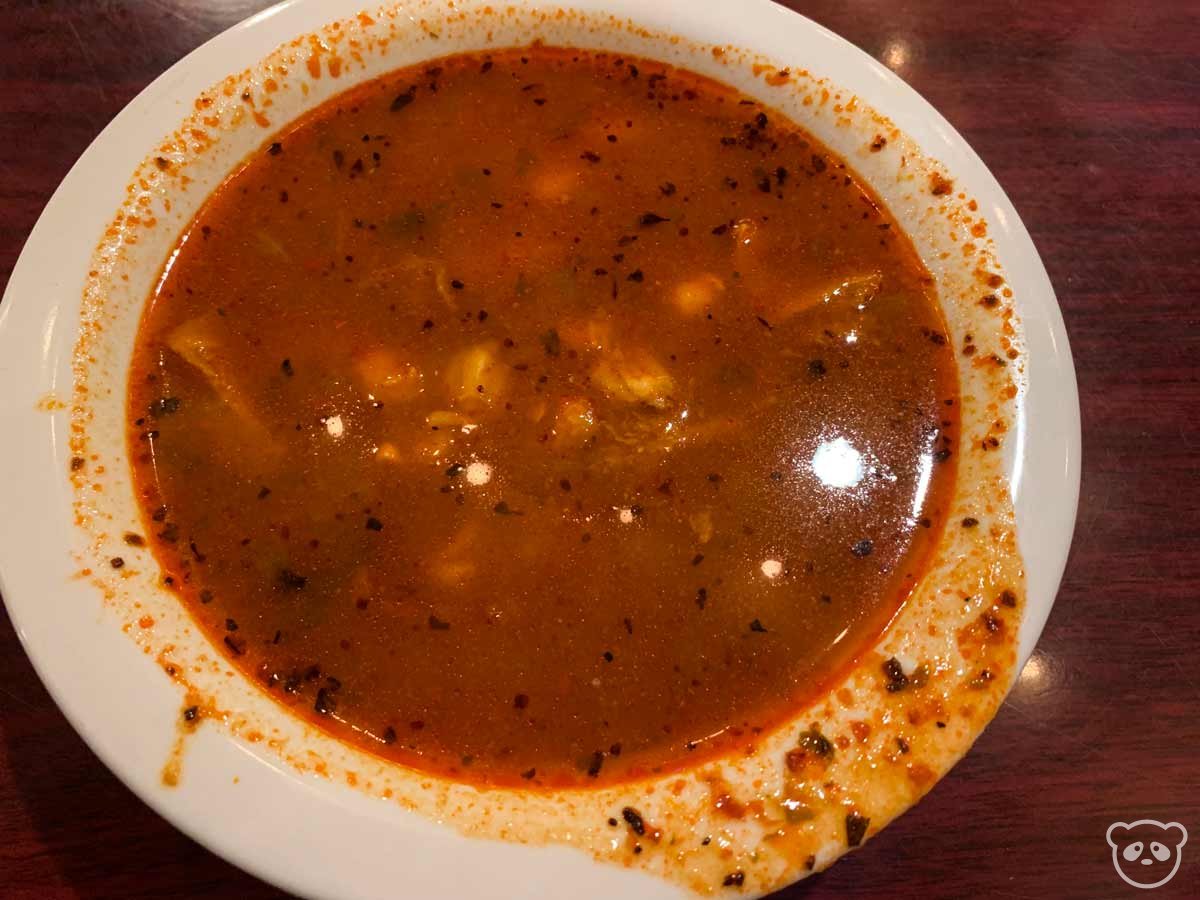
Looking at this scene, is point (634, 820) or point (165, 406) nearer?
point (634, 820)

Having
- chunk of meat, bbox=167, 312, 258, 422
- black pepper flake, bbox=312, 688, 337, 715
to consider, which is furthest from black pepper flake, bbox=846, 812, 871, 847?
chunk of meat, bbox=167, 312, 258, 422

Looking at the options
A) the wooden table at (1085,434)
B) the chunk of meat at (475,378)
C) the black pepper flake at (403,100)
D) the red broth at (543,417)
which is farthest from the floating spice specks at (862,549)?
the black pepper flake at (403,100)

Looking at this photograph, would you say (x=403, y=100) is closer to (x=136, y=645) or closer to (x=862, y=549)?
(x=136, y=645)

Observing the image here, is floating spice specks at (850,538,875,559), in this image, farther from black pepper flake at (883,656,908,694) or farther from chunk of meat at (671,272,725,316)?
chunk of meat at (671,272,725,316)

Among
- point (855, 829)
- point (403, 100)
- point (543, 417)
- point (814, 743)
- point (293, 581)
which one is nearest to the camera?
point (855, 829)

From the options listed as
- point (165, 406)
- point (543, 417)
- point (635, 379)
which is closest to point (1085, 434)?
point (635, 379)

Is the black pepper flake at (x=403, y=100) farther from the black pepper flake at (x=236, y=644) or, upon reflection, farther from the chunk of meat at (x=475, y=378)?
the black pepper flake at (x=236, y=644)

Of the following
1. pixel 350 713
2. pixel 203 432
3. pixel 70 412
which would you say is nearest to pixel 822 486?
pixel 350 713

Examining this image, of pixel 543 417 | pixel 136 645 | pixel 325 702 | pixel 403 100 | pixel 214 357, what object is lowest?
pixel 325 702
